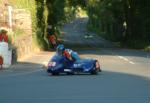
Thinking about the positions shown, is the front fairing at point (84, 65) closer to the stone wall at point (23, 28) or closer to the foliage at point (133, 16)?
the stone wall at point (23, 28)

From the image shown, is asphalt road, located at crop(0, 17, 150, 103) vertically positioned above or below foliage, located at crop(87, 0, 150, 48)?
below

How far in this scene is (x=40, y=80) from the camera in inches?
931

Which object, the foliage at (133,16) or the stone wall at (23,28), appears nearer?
the stone wall at (23,28)

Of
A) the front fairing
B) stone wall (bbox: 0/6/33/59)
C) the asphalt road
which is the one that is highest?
stone wall (bbox: 0/6/33/59)

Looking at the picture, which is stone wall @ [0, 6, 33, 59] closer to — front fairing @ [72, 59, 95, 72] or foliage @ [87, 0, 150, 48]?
front fairing @ [72, 59, 95, 72]

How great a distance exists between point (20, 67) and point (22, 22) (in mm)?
14919

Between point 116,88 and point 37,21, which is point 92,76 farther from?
point 37,21

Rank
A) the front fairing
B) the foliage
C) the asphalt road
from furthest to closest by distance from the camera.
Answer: the foliage
the front fairing
the asphalt road

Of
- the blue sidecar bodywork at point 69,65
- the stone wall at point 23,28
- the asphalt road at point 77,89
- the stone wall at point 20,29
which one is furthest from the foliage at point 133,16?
the asphalt road at point 77,89

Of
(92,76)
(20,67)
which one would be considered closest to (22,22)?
(20,67)

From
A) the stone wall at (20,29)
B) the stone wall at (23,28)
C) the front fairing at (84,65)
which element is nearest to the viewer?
the front fairing at (84,65)

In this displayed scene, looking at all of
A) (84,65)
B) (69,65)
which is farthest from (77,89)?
(69,65)

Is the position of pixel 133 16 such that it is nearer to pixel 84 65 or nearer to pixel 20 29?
pixel 20 29

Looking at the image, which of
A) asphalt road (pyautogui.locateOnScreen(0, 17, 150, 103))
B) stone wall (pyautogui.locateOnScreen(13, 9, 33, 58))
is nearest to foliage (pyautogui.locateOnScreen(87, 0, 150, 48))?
stone wall (pyautogui.locateOnScreen(13, 9, 33, 58))
